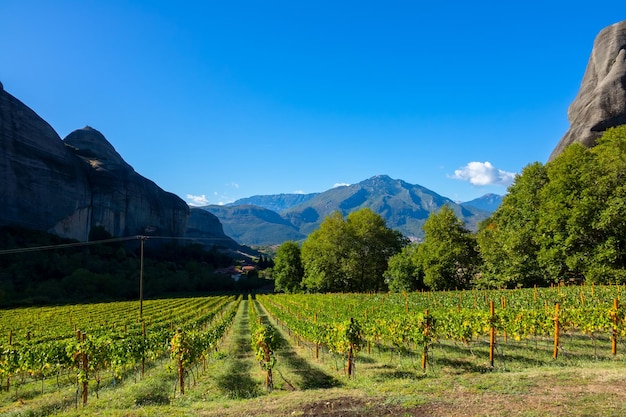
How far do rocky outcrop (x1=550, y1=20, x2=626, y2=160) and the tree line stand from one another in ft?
39.6

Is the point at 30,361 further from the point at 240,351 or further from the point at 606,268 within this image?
the point at 606,268

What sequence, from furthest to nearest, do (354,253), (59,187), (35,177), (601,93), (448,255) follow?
(59,187) < (35,177) < (354,253) < (601,93) < (448,255)

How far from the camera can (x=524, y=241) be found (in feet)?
110

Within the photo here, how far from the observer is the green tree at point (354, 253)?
57.3 meters

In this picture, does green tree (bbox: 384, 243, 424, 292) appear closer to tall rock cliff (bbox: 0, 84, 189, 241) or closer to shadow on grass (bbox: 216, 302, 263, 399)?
shadow on grass (bbox: 216, 302, 263, 399)

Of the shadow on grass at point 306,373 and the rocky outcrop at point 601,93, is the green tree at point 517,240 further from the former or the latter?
the shadow on grass at point 306,373

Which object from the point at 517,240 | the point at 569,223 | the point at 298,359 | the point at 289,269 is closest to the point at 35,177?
the point at 289,269

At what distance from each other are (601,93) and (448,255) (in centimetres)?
3546

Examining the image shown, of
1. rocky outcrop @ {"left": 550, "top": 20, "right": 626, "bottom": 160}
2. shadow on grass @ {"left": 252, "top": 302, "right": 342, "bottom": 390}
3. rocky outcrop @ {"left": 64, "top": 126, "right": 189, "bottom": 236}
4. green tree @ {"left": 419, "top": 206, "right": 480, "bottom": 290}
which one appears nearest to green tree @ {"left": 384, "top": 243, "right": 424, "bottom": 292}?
green tree @ {"left": 419, "top": 206, "right": 480, "bottom": 290}

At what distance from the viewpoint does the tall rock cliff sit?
8625 cm

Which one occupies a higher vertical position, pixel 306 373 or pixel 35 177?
pixel 35 177

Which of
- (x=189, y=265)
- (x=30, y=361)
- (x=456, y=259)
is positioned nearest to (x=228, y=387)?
(x=30, y=361)

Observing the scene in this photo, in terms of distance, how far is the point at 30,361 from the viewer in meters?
12.8

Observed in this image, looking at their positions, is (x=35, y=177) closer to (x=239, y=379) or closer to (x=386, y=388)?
(x=239, y=379)
